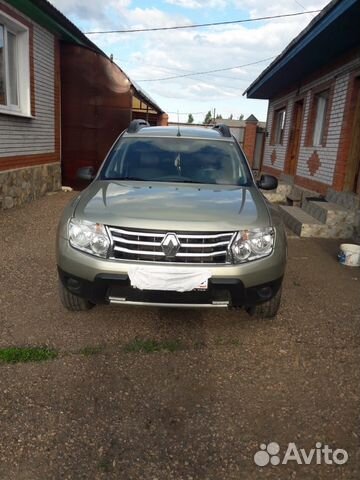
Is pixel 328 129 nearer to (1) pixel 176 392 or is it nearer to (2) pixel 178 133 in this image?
(2) pixel 178 133

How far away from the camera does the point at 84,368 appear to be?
2.87 m

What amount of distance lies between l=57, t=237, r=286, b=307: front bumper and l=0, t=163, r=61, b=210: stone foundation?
A: 586 centimetres

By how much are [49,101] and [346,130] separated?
727cm

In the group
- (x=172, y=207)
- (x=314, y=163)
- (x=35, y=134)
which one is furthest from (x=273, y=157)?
(x=172, y=207)

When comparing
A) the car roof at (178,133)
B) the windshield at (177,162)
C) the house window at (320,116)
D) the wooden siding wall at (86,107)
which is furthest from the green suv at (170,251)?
the wooden siding wall at (86,107)

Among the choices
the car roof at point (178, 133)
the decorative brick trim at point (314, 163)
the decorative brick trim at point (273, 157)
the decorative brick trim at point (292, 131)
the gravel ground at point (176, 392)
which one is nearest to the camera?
the gravel ground at point (176, 392)

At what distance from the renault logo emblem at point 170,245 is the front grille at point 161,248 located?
0.06 feet

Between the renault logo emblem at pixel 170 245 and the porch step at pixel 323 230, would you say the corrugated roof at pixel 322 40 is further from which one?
the renault logo emblem at pixel 170 245

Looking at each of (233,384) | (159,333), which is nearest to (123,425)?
(233,384)

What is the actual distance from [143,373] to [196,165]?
217 cm

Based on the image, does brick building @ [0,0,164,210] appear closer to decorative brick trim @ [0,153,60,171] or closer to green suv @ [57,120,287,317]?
decorative brick trim @ [0,153,60,171]

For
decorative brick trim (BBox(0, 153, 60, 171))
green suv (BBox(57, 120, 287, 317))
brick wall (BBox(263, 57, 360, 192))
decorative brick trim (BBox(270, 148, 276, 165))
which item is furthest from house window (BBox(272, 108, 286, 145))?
green suv (BBox(57, 120, 287, 317))

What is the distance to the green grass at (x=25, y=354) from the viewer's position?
2.93 metres

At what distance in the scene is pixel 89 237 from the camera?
9.99 ft
